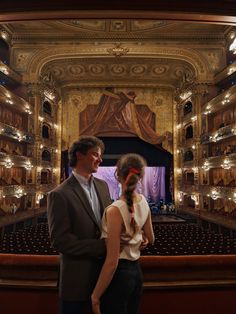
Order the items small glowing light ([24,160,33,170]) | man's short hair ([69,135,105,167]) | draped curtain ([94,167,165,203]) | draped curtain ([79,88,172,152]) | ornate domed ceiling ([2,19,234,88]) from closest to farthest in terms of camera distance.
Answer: man's short hair ([69,135,105,167]), ornate domed ceiling ([2,19,234,88]), small glowing light ([24,160,33,170]), draped curtain ([79,88,172,152]), draped curtain ([94,167,165,203])

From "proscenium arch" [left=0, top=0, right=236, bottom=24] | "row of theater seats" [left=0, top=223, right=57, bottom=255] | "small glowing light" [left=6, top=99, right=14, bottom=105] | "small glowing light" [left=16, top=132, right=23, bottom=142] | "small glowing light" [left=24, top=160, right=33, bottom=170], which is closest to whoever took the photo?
"proscenium arch" [left=0, top=0, right=236, bottom=24]

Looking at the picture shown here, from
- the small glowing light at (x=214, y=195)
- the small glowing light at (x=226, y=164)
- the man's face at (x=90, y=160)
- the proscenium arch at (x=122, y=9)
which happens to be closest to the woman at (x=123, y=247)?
the man's face at (x=90, y=160)

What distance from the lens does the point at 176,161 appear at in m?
22.0

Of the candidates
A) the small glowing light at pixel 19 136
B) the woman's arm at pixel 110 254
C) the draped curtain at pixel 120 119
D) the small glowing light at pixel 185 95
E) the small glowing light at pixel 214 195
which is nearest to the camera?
the woman's arm at pixel 110 254

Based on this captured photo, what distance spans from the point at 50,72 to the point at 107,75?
427cm

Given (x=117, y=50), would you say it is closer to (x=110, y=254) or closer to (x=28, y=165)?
(x=28, y=165)

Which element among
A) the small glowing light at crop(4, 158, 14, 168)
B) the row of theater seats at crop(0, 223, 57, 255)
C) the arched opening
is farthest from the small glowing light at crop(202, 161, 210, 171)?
the small glowing light at crop(4, 158, 14, 168)

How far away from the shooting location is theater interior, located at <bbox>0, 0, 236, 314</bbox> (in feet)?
51.6

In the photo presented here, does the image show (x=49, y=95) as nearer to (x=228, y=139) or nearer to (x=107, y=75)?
(x=107, y=75)

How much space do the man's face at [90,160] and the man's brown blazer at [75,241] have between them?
19cm

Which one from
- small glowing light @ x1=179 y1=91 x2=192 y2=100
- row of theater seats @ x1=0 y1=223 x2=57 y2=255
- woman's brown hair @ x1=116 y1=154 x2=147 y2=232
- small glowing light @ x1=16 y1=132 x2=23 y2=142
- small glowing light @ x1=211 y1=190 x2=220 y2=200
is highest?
small glowing light @ x1=179 y1=91 x2=192 y2=100

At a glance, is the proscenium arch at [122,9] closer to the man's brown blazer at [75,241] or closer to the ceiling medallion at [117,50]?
the man's brown blazer at [75,241]

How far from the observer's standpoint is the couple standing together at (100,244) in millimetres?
1621

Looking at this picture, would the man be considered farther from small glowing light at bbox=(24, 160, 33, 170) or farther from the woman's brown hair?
small glowing light at bbox=(24, 160, 33, 170)
